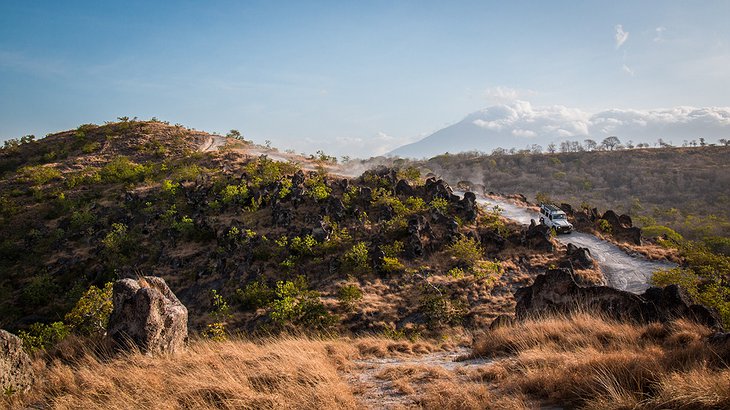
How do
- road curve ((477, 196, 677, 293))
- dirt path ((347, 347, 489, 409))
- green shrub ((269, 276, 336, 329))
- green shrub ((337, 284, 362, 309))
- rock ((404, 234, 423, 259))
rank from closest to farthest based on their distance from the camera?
dirt path ((347, 347, 489, 409)) → green shrub ((269, 276, 336, 329)) → green shrub ((337, 284, 362, 309)) → road curve ((477, 196, 677, 293)) → rock ((404, 234, 423, 259))

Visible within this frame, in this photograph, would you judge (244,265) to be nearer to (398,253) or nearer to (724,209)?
(398,253)

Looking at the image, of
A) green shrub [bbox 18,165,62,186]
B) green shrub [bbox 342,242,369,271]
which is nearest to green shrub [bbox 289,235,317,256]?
green shrub [bbox 342,242,369,271]

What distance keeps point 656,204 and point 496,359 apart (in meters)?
74.7

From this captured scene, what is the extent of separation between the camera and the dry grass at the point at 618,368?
3.72m

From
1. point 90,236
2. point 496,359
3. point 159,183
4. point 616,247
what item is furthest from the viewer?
point 159,183

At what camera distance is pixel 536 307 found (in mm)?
11219

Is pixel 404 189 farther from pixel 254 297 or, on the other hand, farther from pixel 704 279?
pixel 704 279

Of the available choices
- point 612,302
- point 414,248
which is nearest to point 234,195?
point 414,248

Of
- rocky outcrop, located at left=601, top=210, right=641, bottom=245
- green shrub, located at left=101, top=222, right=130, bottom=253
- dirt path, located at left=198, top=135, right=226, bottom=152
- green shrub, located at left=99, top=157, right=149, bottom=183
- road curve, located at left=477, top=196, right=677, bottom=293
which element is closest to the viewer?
road curve, located at left=477, top=196, right=677, bottom=293

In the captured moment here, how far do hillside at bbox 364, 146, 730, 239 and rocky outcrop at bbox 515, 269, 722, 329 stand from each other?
4682 centimetres

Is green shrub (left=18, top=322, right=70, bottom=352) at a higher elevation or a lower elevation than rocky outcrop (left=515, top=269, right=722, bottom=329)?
lower

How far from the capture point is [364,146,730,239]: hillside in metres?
60.2

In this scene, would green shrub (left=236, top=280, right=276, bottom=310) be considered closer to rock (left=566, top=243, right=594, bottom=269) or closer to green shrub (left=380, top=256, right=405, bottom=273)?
green shrub (left=380, top=256, right=405, bottom=273)

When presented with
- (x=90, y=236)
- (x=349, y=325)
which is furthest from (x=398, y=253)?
(x=90, y=236)
